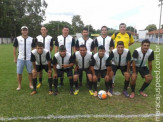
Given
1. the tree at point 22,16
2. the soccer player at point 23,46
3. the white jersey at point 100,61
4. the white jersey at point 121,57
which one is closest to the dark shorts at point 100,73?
the white jersey at point 100,61

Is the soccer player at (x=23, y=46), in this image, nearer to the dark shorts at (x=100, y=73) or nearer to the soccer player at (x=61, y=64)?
the soccer player at (x=61, y=64)

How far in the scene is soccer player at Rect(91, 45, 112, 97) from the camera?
497cm

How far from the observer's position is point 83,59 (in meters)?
5.15

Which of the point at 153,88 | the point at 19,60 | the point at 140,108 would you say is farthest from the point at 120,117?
the point at 19,60

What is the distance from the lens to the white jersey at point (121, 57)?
494 cm

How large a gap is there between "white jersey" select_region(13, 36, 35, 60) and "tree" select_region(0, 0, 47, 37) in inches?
1666

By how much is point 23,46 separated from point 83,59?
1965 millimetres

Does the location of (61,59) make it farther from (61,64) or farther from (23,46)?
(23,46)

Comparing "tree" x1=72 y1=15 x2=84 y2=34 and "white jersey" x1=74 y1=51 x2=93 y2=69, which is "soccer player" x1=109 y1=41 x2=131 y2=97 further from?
"tree" x1=72 y1=15 x2=84 y2=34

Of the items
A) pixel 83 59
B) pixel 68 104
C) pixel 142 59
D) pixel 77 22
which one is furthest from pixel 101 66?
pixel 77 22

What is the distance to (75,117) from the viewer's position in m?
3.64

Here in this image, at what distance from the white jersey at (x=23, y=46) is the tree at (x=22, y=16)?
4232 centimetres

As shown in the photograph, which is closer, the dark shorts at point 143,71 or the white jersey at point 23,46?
the dark shorts at point 143,71

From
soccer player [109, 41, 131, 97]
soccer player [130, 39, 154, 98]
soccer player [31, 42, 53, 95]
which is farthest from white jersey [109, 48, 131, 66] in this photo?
soccer player [31, 42, 53, 95]
